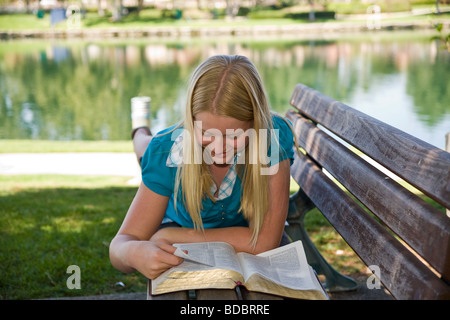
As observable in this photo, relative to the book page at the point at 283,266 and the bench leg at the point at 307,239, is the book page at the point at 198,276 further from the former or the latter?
the bench leg at the point at 307,239

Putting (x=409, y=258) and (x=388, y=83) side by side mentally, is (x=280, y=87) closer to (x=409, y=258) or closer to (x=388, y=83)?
(x=388, y=83)

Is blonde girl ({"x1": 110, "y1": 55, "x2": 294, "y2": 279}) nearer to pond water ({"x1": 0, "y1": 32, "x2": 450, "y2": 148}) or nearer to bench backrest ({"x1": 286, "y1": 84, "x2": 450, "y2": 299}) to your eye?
bench backrest ({"x1": 286, "y1": 84, "x2": 450, "y2": 299})

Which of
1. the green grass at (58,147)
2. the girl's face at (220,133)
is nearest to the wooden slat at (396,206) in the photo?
the girl's face at (220,133)

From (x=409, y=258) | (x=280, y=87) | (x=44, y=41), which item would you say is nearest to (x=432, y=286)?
(x=409, y=258)

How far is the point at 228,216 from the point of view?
254cm

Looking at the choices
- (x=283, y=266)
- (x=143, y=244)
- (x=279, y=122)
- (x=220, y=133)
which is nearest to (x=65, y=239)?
(x=279, y=122)

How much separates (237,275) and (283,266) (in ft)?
0.83

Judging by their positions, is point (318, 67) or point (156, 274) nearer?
point (156, 274)

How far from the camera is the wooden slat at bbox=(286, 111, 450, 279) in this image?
59.5 inches

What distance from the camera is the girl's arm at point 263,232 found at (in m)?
2.31

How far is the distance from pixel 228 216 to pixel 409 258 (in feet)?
3.21

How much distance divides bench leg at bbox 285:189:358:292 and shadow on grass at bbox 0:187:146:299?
3.66 ft

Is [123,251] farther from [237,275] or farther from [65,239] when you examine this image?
[65,239]

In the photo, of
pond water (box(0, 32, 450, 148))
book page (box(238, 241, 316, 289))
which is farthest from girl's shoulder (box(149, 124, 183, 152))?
pond water (box(0, 32, 450, 148))
